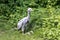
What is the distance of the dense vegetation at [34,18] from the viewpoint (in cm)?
855

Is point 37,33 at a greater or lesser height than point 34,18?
lesser

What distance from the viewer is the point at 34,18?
9438 mm

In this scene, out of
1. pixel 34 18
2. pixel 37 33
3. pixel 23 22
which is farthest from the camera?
pixel 34 18

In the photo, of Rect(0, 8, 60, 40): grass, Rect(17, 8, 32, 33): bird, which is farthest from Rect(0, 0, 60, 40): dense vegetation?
Rect(17, 8, 32, 33): bird

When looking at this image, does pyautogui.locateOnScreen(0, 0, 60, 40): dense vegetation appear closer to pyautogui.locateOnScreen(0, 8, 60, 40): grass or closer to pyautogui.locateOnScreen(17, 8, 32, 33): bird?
pyautogui.locateOnScreen(0, 8, 60, 40): grass

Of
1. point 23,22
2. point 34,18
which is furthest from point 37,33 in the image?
point 34,18

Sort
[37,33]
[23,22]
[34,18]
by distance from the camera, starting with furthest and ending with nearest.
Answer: [34,18] < [23,22] < [37,33]

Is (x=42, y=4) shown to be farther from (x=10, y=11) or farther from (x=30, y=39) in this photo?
(x=30, y=39)

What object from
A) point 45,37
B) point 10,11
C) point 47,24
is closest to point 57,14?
point 47,24

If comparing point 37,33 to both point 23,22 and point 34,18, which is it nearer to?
point 23,22

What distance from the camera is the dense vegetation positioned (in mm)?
8547

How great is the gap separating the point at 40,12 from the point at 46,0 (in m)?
0.76

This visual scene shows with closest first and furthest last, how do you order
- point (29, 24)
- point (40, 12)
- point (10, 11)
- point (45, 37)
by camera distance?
point (45, 37) < point (29, 24) < point (40, 12) < point (10, 11)

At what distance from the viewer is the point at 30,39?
8.47 m
